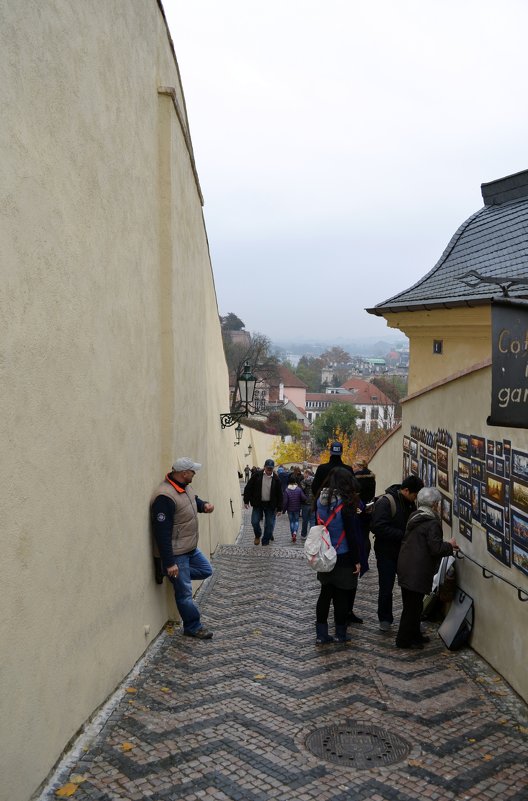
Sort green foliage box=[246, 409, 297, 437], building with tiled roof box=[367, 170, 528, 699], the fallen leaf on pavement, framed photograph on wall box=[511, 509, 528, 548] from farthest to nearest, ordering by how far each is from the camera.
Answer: green foliage box=[246, 409, 297, 437]
framed photograph on wall box=[511, 509, 528, 548]
building with tiled roof box=[367, 170, 528, 699]
the fallen leaf on pavement

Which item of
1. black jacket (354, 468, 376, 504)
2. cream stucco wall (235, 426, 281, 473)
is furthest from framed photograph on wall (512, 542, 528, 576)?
cream stucco wall (235, 426, 281, 473)

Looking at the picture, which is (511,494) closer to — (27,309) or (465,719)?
(465,719)

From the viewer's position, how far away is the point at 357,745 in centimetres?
455

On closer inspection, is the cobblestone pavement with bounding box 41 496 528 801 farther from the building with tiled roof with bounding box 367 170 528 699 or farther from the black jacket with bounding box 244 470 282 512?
the black jacket with bounding box 244 470 282 512

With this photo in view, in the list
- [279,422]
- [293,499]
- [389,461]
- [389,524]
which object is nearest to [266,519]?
[293,499]

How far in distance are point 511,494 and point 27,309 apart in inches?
144

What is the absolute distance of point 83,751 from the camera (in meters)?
4.25

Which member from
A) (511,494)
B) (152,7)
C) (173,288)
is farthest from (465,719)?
(152,7)

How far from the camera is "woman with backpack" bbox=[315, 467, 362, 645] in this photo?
6.62 m

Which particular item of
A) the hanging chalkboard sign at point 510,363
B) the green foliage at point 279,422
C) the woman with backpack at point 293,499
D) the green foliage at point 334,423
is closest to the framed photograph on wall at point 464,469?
the hanging chalkboard sign at point 510,363

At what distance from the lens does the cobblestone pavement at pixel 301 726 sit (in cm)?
400

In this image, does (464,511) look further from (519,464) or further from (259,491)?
(259,491)

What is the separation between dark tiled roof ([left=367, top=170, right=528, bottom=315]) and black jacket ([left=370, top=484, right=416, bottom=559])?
110 inches

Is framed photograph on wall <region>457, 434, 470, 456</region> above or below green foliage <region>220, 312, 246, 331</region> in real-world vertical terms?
below
